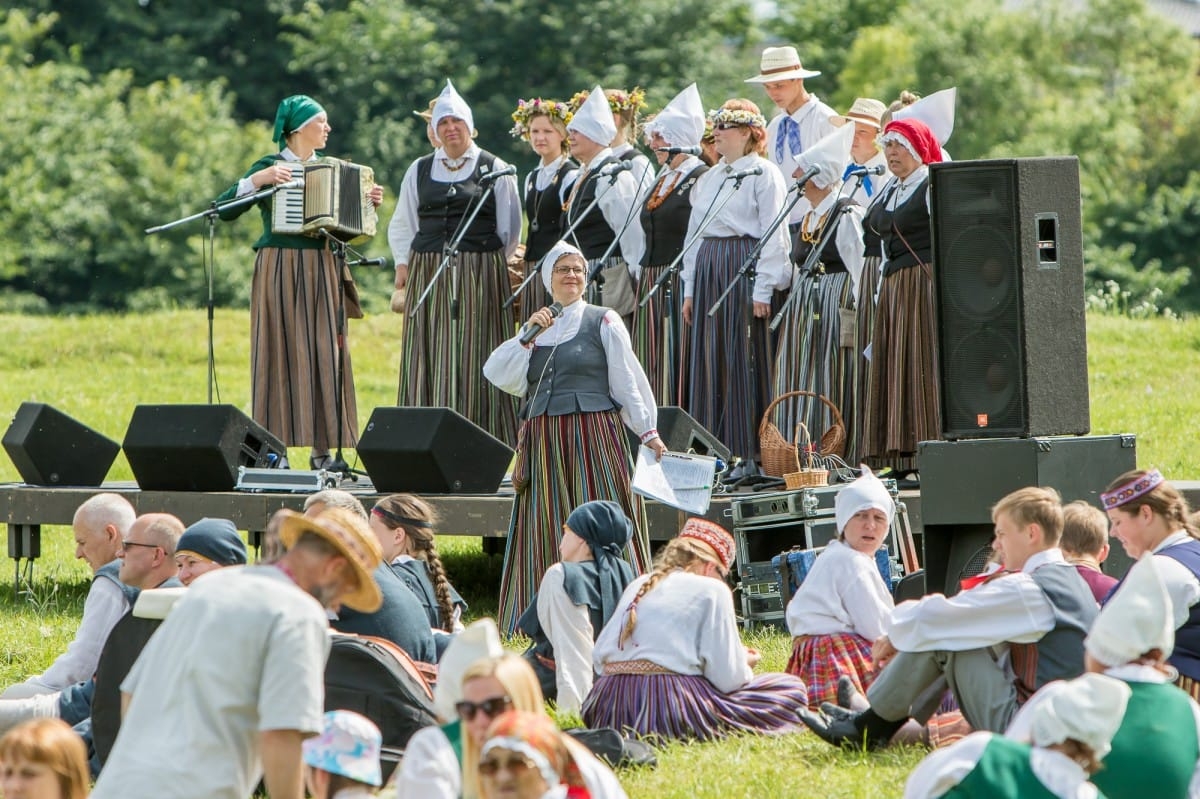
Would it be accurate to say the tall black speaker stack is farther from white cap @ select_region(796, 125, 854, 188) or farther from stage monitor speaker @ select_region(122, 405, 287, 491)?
stage monitor speaker @ select_region(122, 405, 287, 491)

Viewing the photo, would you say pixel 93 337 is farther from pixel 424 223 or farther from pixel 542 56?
pixel 542 56

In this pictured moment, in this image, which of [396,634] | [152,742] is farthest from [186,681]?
[396,634]

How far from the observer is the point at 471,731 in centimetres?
351

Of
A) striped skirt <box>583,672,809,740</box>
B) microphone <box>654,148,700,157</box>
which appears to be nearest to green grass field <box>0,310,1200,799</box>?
striped skirt <box>583,672,809,740</box>

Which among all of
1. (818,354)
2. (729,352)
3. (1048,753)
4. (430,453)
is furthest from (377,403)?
(1048,753)

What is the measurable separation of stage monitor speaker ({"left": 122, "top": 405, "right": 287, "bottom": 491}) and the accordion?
97 cm

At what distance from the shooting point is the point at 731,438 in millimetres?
8477

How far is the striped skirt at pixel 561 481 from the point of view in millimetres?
7102

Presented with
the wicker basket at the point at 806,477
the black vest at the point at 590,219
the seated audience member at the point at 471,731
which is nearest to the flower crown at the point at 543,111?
the black vest at the point at 590,219

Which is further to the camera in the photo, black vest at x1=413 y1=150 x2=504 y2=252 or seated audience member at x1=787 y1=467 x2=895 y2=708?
black vest at x1=413 y1=150 x2=504 y2=252

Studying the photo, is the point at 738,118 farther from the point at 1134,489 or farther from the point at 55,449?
the point at 1134,489

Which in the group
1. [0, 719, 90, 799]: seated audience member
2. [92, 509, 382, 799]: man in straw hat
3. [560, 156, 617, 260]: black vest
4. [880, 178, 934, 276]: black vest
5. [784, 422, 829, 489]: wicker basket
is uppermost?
[560, 156, 617, 260]: black vest

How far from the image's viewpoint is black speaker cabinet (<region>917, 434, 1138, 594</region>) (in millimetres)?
6082

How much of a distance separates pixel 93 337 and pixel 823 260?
926cm
